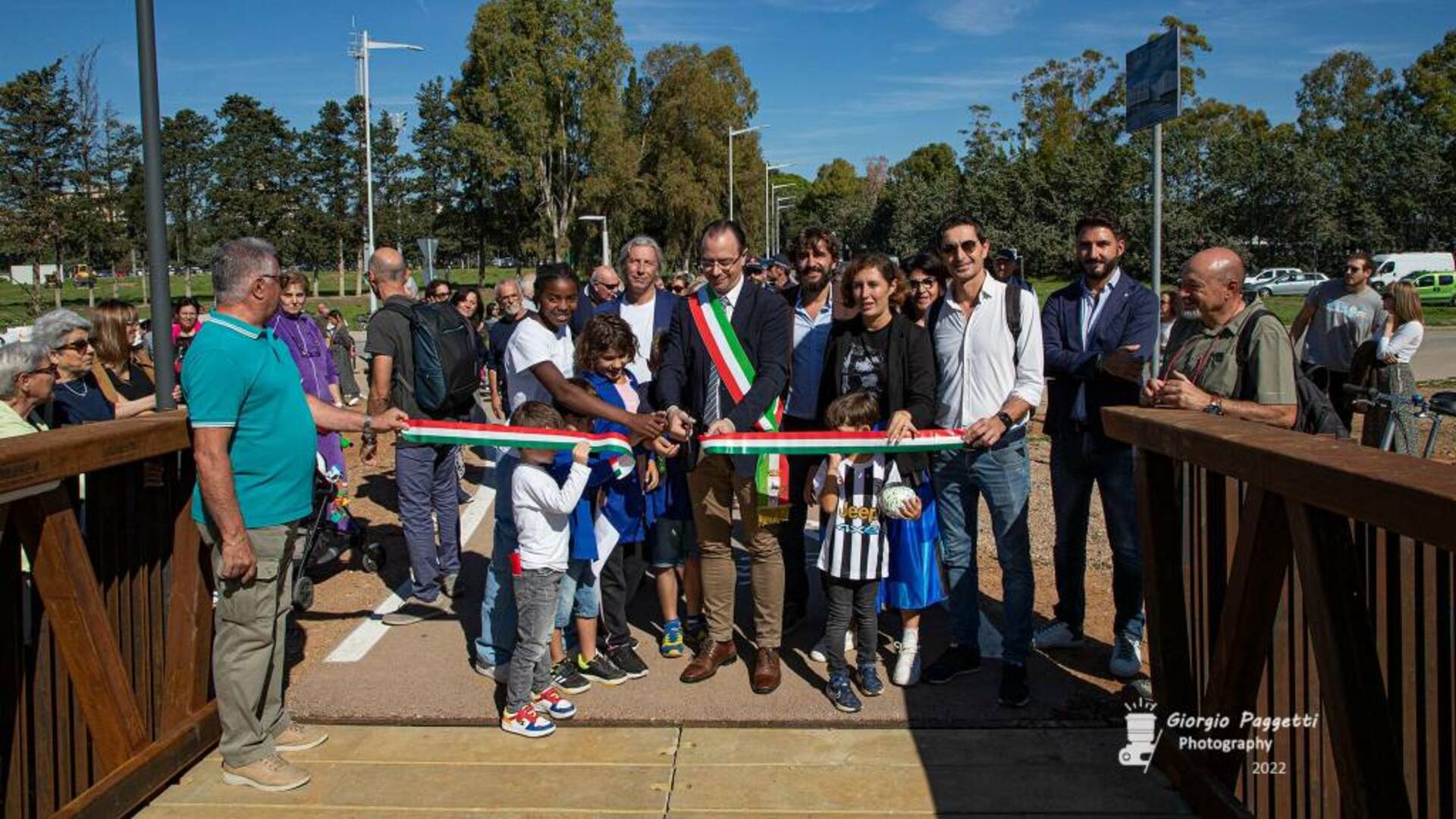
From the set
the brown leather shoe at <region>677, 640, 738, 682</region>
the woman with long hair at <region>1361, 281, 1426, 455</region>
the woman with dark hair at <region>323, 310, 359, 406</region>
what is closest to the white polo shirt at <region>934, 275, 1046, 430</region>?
the brown leather shoe at <region>677, 640, 738, 682</region>

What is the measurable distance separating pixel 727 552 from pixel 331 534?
11.2 ft

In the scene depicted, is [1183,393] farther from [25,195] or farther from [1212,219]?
[1212,219]

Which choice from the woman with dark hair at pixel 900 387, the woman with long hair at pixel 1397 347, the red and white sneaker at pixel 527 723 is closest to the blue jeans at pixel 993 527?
the woman with dark hair at pixel 900 387


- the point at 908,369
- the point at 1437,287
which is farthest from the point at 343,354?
the point at 1437,287

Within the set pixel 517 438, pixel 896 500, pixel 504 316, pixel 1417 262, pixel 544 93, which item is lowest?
pixel 896 500

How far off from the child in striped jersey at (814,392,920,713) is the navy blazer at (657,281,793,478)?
0.35 meters

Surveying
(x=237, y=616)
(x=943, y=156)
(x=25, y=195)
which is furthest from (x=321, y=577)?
(x=943, y=156)

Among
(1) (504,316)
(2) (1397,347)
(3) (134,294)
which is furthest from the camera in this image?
(3) (134,294)

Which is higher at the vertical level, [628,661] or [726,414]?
[726,414]

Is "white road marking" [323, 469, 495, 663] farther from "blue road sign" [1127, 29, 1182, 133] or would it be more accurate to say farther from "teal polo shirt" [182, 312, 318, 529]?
"blue road sign" [1127, 29, 1182, 133]

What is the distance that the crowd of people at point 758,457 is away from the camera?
4152 millimetres

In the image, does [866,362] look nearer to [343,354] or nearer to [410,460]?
[410,460]

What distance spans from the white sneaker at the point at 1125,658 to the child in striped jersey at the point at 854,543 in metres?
1.11

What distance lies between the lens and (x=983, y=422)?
15.9 feet
